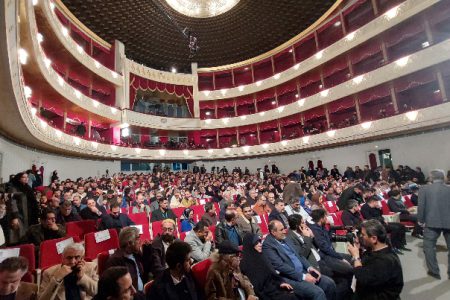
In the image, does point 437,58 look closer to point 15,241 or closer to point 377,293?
point 377,293

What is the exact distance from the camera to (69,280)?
2.16 meters

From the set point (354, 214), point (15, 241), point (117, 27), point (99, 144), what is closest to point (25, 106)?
point (15, 241)

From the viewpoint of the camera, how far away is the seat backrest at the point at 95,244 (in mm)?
3529

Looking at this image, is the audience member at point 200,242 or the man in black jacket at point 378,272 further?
the audience member at point 200,242

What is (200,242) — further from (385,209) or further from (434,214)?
(385,209)

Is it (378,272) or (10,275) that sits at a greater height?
(10,275)

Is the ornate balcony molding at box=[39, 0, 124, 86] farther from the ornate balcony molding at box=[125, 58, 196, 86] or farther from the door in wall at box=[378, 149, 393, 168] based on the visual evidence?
the door in wall at box=[378, 149, 393, 168]

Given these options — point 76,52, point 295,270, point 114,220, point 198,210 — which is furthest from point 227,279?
point 76,52

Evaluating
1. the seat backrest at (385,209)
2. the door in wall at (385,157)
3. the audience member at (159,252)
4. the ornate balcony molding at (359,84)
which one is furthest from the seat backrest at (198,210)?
the ornate balcony molding at (359,84)

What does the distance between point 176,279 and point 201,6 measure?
1495cm

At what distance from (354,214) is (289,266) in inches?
104

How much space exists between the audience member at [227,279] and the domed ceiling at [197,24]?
14.2m

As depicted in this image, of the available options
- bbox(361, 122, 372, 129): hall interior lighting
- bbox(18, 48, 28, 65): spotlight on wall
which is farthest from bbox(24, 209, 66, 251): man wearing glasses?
bbox(361, 122, 372, 129): hall interior lighting

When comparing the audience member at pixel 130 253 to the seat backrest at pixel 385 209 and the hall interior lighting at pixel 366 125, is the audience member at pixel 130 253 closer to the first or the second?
the seat backrest at pixel 385 209
